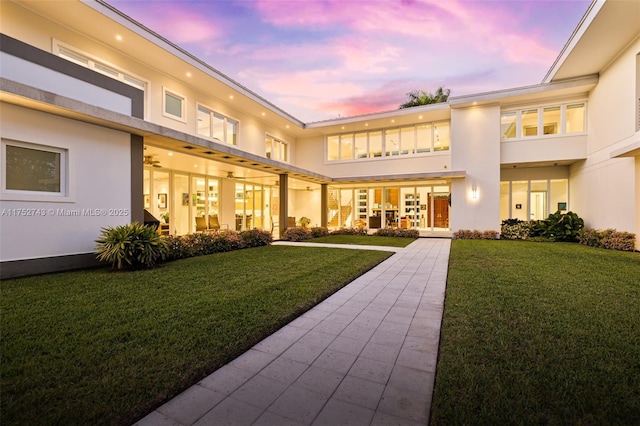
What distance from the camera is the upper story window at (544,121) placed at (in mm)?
13609

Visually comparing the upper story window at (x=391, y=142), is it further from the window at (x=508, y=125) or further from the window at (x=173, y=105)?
the window at (x=173, y=105)

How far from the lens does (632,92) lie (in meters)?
9.88

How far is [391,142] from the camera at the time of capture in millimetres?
17297

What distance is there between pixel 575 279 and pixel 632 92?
869 cm

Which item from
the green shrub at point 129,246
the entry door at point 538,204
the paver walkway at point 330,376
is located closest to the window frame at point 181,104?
the green shrub at point 129,246

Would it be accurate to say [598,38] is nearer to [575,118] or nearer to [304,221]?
[575,118]

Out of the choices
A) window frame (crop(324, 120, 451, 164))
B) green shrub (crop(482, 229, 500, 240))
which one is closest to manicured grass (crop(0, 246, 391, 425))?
green shrub (crop(482, 229, 500, 240))

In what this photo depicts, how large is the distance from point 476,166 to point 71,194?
15690 mm

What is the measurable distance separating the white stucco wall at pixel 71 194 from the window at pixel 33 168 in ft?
0.58

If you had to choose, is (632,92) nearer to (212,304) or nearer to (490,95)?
(490,95)

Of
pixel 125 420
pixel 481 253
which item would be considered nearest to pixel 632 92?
pixel 481 253

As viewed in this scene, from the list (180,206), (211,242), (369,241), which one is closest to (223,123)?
(180,206)

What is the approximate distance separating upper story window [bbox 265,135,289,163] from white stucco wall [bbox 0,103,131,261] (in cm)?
1022

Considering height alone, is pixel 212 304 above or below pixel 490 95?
below
